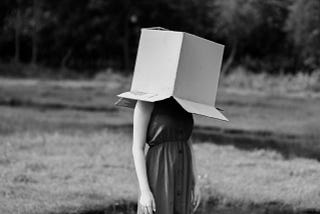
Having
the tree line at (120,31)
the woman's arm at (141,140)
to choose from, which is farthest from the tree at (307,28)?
the woman's arm at (141,140)

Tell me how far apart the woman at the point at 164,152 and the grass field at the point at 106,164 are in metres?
2.65

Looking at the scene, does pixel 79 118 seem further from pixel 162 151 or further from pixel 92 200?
pixel 162 151

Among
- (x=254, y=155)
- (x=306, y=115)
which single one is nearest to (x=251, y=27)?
(x=306, y=115)

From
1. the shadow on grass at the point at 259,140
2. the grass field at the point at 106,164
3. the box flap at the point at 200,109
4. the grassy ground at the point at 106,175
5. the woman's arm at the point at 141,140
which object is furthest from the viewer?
A: the shadow on grass at the point at 259,140

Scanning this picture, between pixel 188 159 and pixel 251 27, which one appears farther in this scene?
pixel 251 27

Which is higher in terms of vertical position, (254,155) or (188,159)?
(188,159)

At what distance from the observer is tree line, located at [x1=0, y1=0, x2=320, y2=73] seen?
3278cm

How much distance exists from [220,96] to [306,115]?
16.1ft

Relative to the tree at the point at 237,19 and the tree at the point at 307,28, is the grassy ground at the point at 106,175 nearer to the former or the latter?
the tree at the point at 307,28

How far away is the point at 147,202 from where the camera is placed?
3.61m

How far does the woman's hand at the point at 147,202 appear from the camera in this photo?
3.62m

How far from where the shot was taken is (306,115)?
56.7 ft

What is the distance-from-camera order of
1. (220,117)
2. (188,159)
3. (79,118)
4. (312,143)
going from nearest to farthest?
(220,117), (188,159), (312,143), (79,118)

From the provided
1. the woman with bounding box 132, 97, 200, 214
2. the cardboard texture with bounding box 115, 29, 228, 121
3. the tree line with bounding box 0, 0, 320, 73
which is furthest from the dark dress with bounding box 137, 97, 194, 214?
the tree line with bounding box 0, 0, 320, 73
